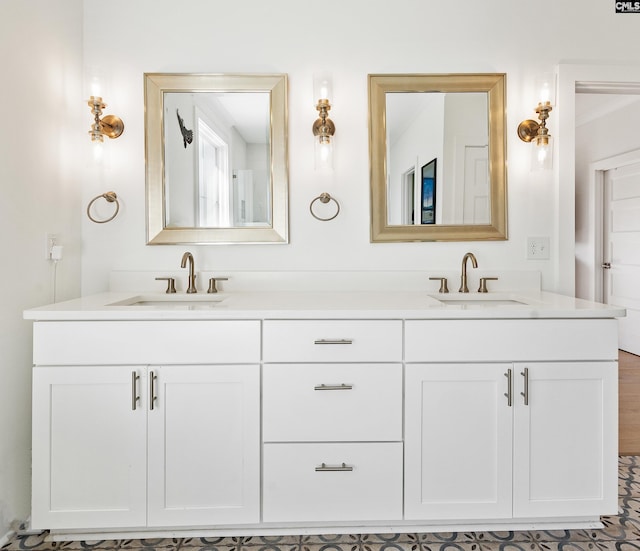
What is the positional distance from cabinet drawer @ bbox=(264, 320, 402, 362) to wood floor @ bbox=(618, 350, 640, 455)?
1.58 metres

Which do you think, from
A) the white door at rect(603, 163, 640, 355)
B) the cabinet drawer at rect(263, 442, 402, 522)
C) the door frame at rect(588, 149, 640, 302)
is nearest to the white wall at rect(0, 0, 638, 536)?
the cabinet drawer at rect(263, 442, 402, 522)

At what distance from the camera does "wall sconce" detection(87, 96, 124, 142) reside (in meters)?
1.87

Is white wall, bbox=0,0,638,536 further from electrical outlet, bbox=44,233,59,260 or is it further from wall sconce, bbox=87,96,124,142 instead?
electrical outlet, bbox=44,233,59,260

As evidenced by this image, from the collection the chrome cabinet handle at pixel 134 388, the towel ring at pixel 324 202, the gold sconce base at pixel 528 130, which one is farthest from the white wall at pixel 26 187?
the gold sconce base at pixel 528 130

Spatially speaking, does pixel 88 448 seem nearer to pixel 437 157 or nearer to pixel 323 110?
pixel 323 110

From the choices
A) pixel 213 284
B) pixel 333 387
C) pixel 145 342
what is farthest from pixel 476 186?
pixel 145 342

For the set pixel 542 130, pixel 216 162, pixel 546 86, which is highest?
pixel 546 86

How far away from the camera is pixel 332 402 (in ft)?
4.75

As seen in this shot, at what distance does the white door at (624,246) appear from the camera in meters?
4.04

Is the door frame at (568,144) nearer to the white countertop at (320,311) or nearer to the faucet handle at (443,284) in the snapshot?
the white countertop at (320,311)

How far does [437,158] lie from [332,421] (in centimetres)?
130

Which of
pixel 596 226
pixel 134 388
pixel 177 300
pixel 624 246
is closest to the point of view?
pixel 134 388

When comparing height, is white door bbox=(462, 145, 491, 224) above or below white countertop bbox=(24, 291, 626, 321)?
above

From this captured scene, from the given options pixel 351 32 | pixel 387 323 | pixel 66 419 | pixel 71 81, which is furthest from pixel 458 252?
pixel 71 81
